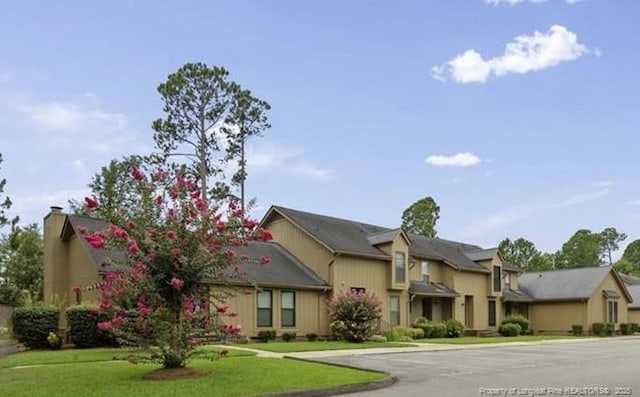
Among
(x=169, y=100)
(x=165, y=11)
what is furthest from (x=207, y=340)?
(x=169, y=100)

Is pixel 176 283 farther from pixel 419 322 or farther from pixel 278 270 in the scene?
pixel 419 322

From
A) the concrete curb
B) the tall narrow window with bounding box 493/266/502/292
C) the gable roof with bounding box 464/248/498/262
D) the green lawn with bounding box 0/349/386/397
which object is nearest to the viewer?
the green lawn with bounding box 0/349/386/397

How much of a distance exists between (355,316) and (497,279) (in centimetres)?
1812

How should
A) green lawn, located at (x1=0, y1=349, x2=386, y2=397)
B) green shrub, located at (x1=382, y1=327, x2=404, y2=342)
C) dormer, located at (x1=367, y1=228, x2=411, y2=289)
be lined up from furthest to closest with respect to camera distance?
1. dormer, located at (x1=367, y1=228, x2=411, y2=289)
2. green shrub, located at (x1=382, y1=327, x2=404, y2=342)
3. green lawn, located at (x1=0, y1=349, x2=386, y2=397)

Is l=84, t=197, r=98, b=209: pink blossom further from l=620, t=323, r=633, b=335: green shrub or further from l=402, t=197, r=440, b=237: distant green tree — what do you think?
l=402, t=197, r=440, b=237: distant green tree

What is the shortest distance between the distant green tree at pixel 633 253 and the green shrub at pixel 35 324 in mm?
106919

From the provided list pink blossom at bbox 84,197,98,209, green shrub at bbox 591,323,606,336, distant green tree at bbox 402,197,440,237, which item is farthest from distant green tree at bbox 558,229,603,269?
pink blossom at bbox 84,197,98,209

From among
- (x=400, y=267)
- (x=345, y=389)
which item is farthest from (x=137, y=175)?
(x=400, y=267)

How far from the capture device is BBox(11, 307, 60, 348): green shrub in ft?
72.4

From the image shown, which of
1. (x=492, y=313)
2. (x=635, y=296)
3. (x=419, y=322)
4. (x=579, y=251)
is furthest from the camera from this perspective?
(x=579, y=251)

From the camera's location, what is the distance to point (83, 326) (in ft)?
72.2

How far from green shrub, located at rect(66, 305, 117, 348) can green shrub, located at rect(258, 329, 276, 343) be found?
769cm

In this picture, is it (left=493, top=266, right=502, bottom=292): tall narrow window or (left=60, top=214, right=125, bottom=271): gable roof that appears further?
(left=493, top=266, right=502, bottom=292): tall narrow window

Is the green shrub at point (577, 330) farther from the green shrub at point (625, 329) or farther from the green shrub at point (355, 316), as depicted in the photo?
the green shrub at point (355, 316)
